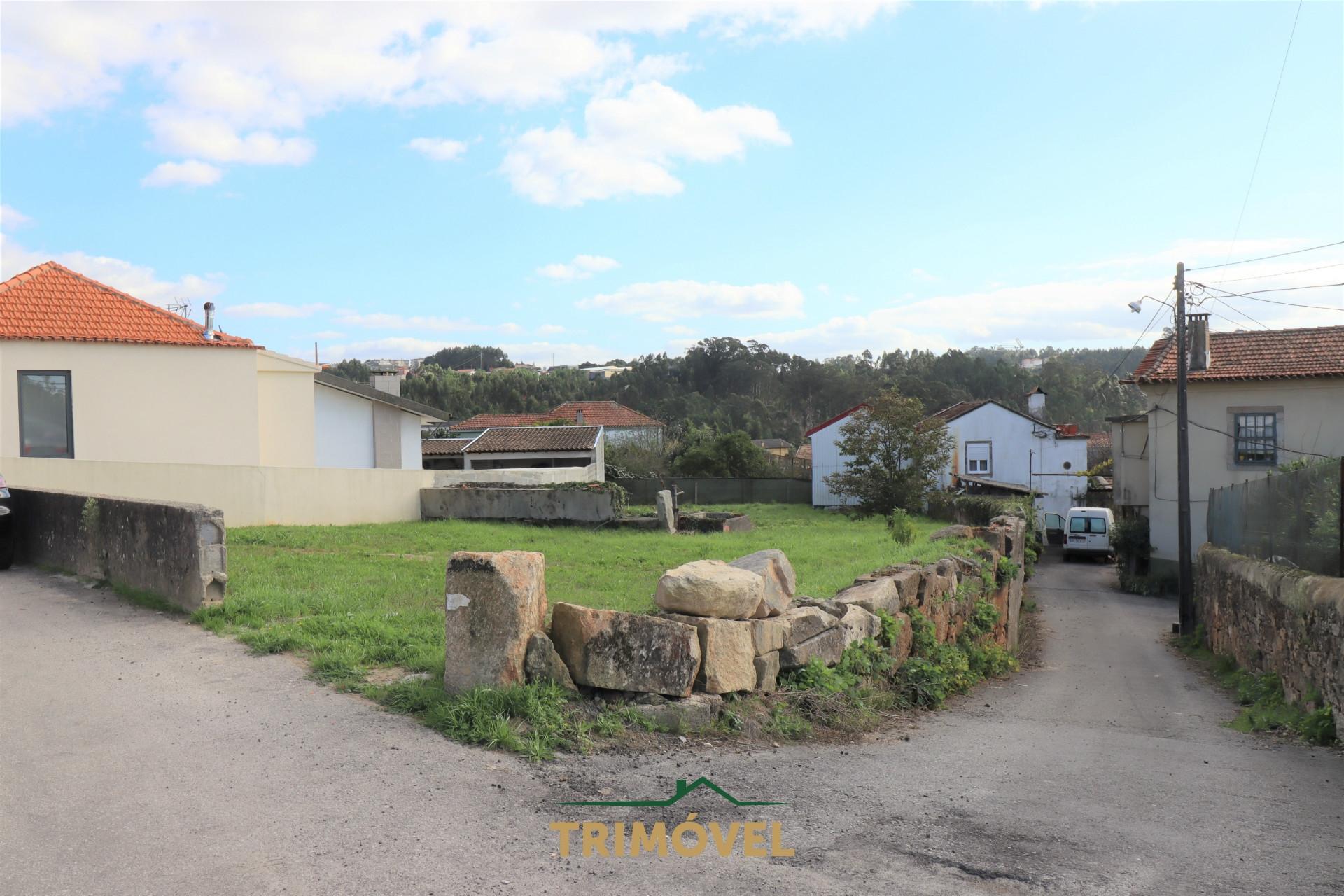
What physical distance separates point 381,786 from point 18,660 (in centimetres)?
436

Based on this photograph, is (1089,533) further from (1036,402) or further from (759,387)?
(759,387)

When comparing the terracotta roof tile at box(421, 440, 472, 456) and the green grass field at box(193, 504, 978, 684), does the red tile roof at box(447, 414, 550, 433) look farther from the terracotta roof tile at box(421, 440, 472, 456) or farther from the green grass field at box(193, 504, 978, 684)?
the green grass field at box(193, 504, 978, 684)

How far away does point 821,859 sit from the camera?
4258 millimetres

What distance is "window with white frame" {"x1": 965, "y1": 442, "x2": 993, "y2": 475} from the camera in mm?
45625

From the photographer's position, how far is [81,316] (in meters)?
19.2

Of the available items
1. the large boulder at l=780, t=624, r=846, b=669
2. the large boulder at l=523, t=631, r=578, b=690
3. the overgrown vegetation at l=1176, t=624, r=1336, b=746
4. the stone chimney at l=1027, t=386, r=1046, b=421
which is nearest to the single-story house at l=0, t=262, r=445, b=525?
the large boulder at l=523, t=631, r=578, b=690

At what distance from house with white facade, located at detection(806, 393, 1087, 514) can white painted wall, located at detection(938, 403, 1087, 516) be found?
1.3 inches

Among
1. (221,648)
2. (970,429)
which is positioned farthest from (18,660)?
(970,429)

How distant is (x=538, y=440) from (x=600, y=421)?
16.3 meters

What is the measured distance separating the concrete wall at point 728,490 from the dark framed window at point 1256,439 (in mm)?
21923

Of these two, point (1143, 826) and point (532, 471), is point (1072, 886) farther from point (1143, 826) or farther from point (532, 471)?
point (532, 471)

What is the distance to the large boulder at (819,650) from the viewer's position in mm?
7172

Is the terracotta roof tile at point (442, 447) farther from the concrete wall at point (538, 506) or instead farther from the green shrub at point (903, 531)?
the green shrub at point (903, 531)

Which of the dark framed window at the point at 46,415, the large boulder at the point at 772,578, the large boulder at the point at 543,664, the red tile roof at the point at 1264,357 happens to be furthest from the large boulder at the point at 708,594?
the red tile roof at the point at 1264,357
